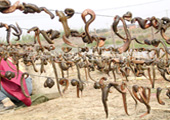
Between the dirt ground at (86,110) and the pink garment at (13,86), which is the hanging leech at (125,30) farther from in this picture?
the pink garment at (13,86)

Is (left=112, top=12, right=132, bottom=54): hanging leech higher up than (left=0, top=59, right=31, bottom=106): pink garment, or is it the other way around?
(left=112, top=12, right=132, bottom=54): hanging leech

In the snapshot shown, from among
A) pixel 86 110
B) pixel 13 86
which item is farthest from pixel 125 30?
pixel 13 86

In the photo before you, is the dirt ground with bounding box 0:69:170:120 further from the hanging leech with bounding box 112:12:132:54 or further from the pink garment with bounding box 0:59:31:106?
the hanging leech with bounding box 112:12:132:54

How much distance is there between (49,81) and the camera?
205cm

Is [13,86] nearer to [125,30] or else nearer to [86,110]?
[86,110]

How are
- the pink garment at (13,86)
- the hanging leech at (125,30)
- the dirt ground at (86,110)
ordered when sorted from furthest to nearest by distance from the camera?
1. the pink garment at (13,86)
2. the dirt ground at (86,110)
3. the hanging leech at (125,30)

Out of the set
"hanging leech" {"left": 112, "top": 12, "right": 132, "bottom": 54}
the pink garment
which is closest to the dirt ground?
the pink garment

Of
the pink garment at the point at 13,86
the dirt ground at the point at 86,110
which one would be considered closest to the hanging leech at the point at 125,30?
the dirt ground at the point at 86,110

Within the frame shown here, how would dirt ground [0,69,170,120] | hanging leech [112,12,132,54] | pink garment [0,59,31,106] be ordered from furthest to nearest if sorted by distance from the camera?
pink garment [0,59,31,106] → dirt ground [0,69,170,120] → hanging leech [112,12,132,54]

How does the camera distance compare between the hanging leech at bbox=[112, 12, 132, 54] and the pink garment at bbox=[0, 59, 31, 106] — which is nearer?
the hanging leech at bbox=[112, 12, 132, 54]

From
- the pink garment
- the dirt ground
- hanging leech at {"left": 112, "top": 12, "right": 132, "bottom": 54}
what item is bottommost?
the dirt ground

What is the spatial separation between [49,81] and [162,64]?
109 cm

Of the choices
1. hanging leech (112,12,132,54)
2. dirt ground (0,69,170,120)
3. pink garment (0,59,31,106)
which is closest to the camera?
hanging leech (112,12,132,54)

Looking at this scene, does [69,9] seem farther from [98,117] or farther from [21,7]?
[98,117]
